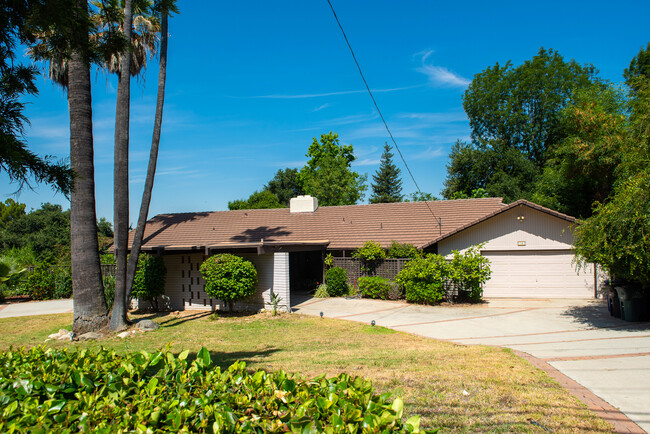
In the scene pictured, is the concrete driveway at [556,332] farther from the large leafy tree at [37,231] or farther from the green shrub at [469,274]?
the large leafy tree at [37,231]

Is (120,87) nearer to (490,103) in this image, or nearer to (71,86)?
(71,86)

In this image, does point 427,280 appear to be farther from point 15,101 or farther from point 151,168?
point 15,101

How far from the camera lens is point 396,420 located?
99.5 inches

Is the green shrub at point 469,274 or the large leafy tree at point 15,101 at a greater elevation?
the large leafy tree at point 15,101

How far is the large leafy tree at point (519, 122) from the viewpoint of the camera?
4059 centimetres

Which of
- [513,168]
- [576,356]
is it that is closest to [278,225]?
[576,356]

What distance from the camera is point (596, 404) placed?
561cm

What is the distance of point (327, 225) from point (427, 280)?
7.68 meters

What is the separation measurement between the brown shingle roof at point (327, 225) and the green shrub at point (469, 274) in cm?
235

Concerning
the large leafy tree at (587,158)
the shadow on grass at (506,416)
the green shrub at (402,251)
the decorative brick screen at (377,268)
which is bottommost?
the shadow on grass at (506,416)

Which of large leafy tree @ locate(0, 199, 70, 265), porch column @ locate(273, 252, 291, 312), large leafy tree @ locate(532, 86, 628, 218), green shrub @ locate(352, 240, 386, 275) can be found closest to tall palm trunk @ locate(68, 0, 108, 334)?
porch column @ locate(273, 252, 291, 312)

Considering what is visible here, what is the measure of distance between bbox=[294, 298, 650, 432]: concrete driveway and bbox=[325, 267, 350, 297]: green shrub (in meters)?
1.01

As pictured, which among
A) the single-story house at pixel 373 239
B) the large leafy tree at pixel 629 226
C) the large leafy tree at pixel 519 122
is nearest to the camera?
the large leafy tree at pixel 629 226

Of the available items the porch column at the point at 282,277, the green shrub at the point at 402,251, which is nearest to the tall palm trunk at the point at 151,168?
the porch column at the point at 282,277
